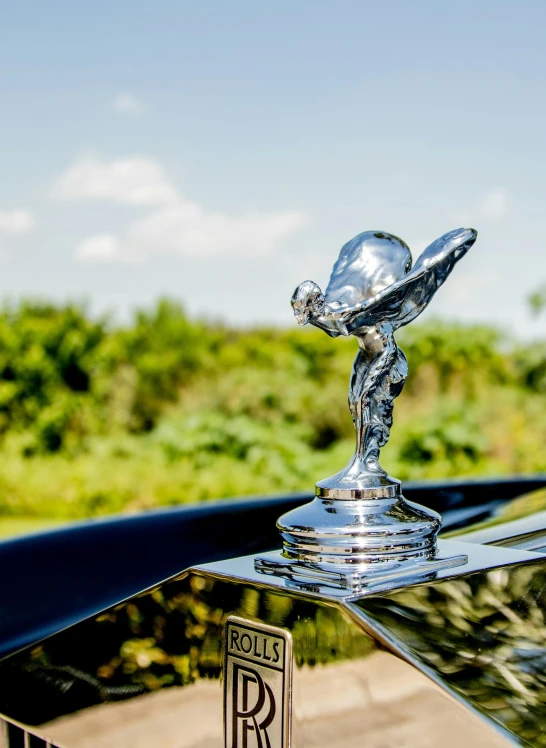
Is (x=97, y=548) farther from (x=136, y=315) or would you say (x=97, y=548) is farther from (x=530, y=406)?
(x=136, y=315)

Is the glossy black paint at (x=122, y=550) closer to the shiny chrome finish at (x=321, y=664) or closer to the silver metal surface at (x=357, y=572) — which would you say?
the shiny chrome finish at (x=321, y=664)

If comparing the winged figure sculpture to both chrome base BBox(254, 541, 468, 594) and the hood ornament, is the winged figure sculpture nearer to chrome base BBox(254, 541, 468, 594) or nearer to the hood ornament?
the hood ornament

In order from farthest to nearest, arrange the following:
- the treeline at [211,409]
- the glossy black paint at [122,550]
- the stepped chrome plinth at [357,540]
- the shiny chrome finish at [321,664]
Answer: the treeline at [211,409] → the glossy black paint at [122,550] → the stepped chrome plinth at [357,540] → the shiny chrome finish at [321,664]

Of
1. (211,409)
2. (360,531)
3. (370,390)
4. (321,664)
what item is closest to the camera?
(321,664)

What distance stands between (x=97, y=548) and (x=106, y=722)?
3.27ft

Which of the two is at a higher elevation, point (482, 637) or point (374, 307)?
point (374, 307)

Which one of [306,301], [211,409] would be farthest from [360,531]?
[211,409]

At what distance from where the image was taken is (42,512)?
831 cm

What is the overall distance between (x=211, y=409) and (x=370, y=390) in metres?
8.29

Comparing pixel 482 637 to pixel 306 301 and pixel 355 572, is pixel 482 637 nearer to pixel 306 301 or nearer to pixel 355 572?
pixel 355 572

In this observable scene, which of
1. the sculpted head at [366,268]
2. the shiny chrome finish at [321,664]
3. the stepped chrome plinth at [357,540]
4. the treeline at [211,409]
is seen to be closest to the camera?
the shiny chrome finish at [321,664]

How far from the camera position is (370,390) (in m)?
1.07

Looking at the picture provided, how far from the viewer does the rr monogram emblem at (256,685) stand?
0.87 metres

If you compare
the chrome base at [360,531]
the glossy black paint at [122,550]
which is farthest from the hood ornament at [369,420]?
the glossy black paint at [122,550]
